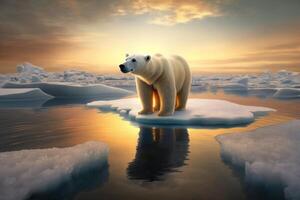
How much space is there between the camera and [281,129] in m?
3.68

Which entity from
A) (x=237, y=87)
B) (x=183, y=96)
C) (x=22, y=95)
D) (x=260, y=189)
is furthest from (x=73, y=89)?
(x=237, y=87)

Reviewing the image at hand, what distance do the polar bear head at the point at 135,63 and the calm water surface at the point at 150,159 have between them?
105cm

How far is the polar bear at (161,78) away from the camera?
4750 mm

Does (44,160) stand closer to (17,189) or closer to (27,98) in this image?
(17,189)

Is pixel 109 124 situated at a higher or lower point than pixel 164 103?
lower

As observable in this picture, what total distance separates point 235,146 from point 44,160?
205 centimetres

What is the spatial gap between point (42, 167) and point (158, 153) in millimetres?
1408

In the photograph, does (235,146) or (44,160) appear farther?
(235,146)

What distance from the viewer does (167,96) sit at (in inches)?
208

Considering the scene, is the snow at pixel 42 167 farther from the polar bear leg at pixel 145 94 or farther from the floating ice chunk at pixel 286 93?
the floating ice chunk at pixel 286 93

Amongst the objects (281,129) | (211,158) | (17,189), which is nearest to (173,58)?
(281,129)

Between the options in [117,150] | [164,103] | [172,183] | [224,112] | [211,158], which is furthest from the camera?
[224,112]

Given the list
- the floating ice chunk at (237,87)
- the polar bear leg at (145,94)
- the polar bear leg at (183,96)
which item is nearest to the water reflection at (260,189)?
the polar bear leg at (145,94)

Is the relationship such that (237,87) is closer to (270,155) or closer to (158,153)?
(158,153)
